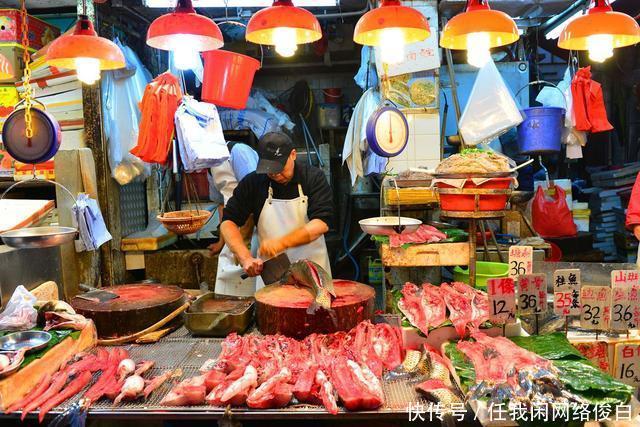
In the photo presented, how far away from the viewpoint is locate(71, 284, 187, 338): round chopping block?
3244 mm

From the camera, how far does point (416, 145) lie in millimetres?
5922

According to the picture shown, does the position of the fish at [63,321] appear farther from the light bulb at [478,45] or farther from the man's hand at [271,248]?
the light bulb at [478,45]

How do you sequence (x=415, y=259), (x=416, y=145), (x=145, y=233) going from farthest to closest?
(x=145, y=233) → (x=416, y=145) → (x=415, y=259)

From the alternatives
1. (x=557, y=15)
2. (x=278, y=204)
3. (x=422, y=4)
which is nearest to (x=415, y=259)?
(x=278, y=204)

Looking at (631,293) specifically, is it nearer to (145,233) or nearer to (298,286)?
(298,286)

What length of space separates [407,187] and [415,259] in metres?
0.85

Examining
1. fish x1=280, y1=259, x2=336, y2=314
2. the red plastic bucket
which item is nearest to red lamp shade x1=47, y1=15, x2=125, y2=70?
the red plastic bucket

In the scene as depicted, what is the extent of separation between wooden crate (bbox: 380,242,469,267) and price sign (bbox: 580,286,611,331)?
5.69ft

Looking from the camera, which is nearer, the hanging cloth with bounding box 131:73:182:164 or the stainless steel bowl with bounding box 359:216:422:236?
the stainless steel bowl with bounding box 359:216:422:236

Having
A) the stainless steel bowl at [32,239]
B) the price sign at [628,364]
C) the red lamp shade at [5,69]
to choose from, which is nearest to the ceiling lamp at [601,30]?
the price sign at [628,364]

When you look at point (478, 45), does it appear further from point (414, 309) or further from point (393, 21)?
point (414, 309)

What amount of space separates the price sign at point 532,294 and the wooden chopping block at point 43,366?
2534 millimetres

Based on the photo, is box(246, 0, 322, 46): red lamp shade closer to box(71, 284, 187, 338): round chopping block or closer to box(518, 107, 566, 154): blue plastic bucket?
box(71, 284, 187, 338): round chopping block

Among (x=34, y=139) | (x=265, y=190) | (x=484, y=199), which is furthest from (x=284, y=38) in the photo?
(x=34, y=139)
